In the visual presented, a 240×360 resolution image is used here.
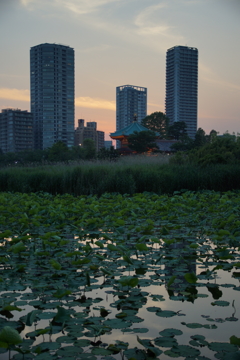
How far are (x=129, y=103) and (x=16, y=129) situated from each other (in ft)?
114

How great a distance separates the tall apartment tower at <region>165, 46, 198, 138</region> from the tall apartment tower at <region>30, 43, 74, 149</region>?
23650 mm

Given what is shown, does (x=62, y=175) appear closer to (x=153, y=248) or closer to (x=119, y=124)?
(x=153, y=248)

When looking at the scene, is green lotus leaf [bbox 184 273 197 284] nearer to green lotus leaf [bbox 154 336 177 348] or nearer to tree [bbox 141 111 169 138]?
green lotus leaf [bbox 154 336 177 348]

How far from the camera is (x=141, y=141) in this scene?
31.0m

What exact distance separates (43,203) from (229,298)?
461cm

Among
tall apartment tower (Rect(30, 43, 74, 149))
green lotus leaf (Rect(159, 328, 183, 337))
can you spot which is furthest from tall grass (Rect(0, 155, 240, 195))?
tall apartment tower (Rect(30, 43, 74, 149))

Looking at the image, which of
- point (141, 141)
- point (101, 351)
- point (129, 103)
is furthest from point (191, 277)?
point (129, 103)

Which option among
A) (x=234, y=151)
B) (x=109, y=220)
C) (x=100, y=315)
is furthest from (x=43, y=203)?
(x=234, y=151)

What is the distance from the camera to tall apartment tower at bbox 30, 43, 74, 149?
82.9 metres

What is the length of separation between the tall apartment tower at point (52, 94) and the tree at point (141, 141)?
53.5m

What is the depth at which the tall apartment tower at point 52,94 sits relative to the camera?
82938 millimetres

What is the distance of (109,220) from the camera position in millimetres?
4789

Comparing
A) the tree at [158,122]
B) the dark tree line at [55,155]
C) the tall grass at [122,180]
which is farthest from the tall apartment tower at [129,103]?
the tall grass at [122,180]

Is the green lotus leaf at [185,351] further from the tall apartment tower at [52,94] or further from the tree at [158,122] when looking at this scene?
the tall apartment tower at [52,94]
